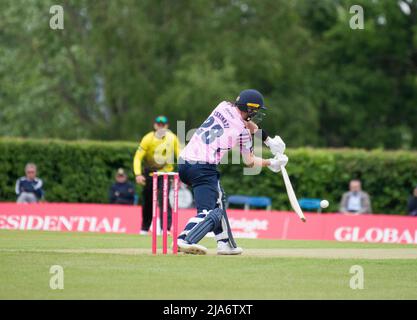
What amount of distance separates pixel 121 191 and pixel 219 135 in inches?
516

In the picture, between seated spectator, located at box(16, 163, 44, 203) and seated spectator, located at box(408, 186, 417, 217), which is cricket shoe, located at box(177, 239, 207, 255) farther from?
seated spectator, located at box(408, 186, 417, 217)

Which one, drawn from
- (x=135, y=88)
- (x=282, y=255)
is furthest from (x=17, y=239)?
(x=135, y=88)

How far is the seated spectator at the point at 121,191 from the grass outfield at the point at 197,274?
10.4m

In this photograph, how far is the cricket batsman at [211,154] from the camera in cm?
1299

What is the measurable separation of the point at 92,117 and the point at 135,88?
21.4 feet

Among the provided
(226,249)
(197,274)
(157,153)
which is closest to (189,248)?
(226,249)

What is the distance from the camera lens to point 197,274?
11266 millimetres

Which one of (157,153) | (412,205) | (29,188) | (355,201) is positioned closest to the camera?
(157,153)

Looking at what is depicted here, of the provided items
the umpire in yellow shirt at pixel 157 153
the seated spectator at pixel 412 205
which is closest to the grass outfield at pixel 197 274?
the umpire in yellow shirt at pixel 157 153

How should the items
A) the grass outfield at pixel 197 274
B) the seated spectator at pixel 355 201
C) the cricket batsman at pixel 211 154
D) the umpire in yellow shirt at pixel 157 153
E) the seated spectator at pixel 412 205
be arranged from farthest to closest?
the seated spectator at pixel 355 201 < the seated spectator at pixel 412 205 < the umpire in yellow shirt at pixel 157 153 < the cricket batsman at pixel 211 154 < the grass outfield at pixel 197 274

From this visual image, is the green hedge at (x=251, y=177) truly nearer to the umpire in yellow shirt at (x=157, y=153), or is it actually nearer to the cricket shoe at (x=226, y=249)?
the umpire in yellow shirt at (x=157, y=153)

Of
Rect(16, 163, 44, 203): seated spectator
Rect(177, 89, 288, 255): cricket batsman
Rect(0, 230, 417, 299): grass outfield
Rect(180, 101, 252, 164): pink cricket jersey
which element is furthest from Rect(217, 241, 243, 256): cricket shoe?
Rect(16, 163, 44, 203): seated spectator

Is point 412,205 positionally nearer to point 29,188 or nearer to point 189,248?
point 29,188

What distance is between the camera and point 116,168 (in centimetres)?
2869
